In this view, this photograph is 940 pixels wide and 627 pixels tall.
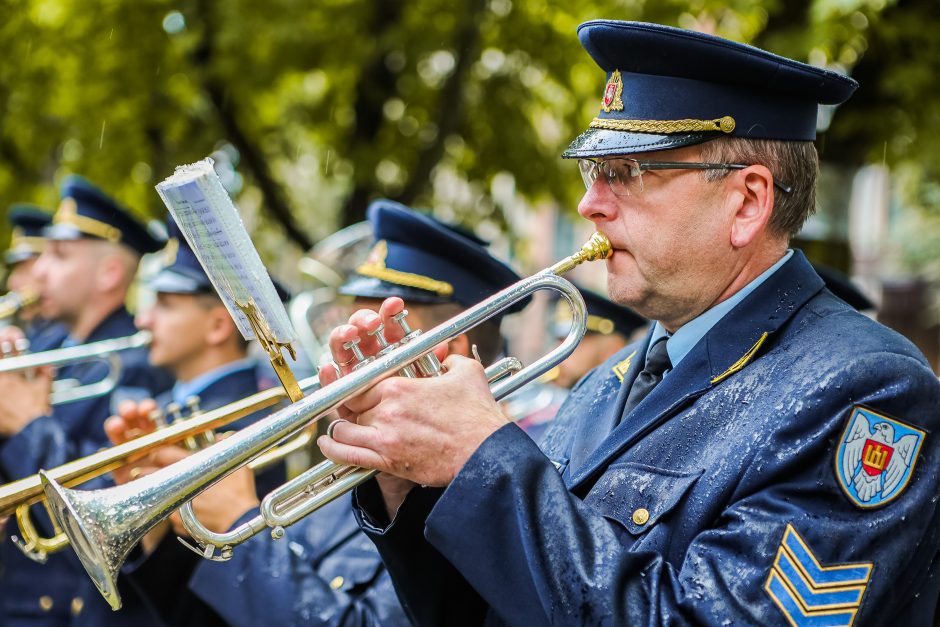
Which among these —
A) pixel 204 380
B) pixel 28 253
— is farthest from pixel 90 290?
pixel 204 380

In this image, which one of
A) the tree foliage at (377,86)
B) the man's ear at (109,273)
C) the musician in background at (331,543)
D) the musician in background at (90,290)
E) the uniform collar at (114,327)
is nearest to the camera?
the musician in background at (331,543)

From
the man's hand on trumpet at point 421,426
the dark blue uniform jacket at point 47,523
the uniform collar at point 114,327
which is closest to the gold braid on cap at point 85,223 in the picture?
the uniform collar at point 114,327

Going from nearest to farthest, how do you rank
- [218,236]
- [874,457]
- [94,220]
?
[874,457] < [218,236] < [94,220]

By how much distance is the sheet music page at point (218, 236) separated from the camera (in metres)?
1.93

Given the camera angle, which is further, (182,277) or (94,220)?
(94,220)

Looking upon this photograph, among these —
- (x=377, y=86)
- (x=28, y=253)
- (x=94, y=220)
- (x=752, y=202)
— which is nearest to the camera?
(x=752, y=202)

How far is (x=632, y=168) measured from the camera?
2.20 meters

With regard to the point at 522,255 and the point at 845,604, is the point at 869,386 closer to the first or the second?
the point at 845,604

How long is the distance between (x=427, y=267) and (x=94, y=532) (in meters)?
1.94

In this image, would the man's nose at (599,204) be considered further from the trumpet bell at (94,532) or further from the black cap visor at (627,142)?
the trumpet bell at (94,532)

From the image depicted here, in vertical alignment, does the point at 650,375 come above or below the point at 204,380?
above

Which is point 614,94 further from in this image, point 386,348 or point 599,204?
point 386,348

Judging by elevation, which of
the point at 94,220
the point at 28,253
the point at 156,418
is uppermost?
the point at 94,220

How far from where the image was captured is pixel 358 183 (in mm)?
7367
